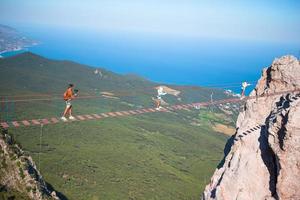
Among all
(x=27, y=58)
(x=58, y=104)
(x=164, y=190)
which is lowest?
(x=164, y=190)

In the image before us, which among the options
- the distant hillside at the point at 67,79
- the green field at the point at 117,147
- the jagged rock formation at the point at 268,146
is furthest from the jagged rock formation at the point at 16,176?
the distant hillside at the point at 67,79

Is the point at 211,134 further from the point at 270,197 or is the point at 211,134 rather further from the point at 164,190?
the point at 270,197

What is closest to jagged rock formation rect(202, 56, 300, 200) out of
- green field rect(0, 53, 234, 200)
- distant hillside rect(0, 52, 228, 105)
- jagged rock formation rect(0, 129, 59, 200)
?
green field rect(0, 53, 234, 200)

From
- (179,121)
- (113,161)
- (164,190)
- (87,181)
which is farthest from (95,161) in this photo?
(179,121)

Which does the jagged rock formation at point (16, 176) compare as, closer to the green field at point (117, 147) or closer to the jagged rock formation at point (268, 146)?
the green field at point (117, 147)

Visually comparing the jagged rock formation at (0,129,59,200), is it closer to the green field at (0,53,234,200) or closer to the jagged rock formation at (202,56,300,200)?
the green field at (0,53,234,200)
